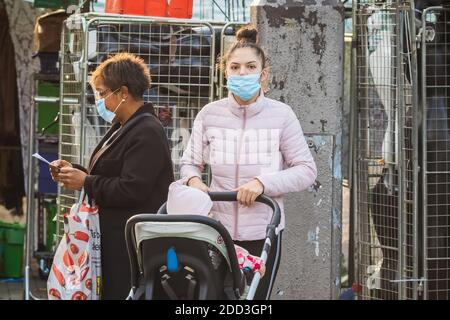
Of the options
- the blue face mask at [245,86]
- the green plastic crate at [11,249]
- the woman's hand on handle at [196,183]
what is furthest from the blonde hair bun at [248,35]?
the green plastic crate at [11,249]

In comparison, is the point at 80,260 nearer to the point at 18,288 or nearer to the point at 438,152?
the point at 438,152

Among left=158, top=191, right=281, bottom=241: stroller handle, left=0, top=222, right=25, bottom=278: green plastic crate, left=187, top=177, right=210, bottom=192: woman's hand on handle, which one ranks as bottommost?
left=0, top=222, right=25, bottom=278: green plastic crate

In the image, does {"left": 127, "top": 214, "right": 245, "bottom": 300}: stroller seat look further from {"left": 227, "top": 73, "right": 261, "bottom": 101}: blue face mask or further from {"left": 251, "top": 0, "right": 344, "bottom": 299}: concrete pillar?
{"left": 251, "top": 0, "right": 344, "bottom": 299}: concrete pillar

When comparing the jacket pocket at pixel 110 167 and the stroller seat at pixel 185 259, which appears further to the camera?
the jacket pocket at pixel 110 167

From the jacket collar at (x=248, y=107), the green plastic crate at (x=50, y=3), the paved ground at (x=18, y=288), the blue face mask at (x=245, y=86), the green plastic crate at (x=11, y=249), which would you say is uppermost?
the green plastic crate at (x=50, y=3)

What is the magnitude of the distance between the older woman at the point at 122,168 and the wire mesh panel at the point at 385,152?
7.30ft

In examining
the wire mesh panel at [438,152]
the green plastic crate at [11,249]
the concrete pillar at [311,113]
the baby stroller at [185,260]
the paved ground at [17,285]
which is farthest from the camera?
the green plastic crate at [11,249]

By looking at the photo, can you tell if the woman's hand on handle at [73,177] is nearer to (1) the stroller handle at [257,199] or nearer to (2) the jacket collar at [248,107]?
(1) the stroller handle at [257,199]

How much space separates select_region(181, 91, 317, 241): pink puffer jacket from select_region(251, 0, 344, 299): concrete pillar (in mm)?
1240

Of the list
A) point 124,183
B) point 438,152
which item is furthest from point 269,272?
point 438,152

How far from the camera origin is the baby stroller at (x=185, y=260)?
5.06 m

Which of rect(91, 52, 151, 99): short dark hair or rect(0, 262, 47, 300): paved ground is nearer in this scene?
rect(91, 52, 151, 99): short dark hair

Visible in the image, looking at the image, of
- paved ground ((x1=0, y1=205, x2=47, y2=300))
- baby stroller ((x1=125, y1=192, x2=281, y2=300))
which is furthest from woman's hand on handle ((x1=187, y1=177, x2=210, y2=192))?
paved ground ((x1=0, y1=205, x2=47, y2=300))

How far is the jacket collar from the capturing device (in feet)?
19.2
